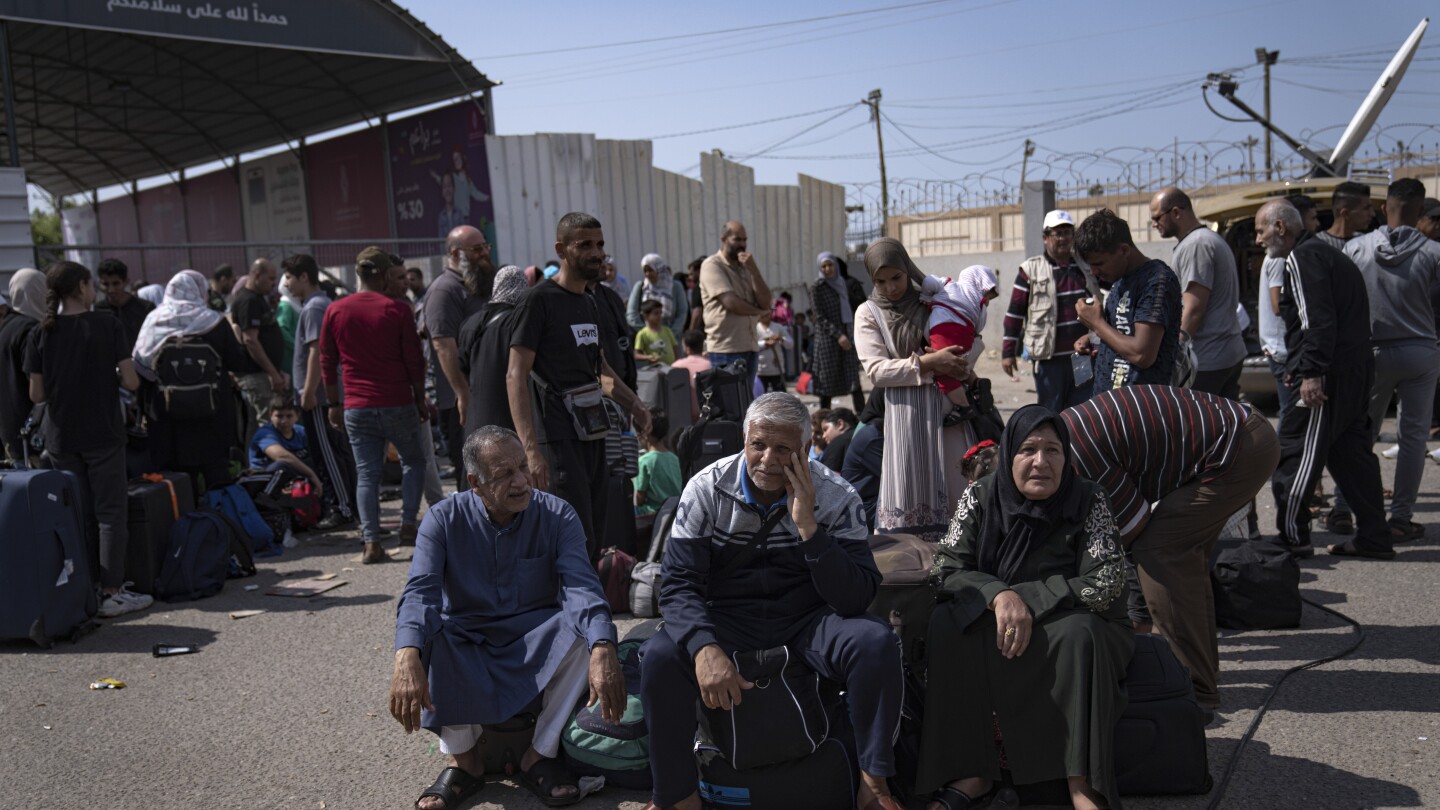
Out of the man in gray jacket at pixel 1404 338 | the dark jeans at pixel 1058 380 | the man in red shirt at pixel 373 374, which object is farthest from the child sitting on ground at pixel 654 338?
the man in gray jacket at pixel 1404 338

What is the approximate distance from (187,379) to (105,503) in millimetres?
1450

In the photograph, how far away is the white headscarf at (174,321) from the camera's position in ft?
26.1

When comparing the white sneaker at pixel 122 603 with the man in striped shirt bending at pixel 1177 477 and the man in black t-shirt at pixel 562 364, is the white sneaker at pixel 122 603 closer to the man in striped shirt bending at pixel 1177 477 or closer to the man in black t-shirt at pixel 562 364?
the man in black t-shirt at pixel 562 364

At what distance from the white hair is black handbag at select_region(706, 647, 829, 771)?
0.74m

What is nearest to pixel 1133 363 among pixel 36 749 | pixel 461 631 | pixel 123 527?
pixel 461 631

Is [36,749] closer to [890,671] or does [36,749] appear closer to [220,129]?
[890,671]

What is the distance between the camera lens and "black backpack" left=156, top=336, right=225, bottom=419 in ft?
25.3

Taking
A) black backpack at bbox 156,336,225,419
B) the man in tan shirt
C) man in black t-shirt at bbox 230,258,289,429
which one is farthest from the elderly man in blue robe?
man in black t-shirt at bbox 230,258,289,429

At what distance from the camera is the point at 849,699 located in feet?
12.0

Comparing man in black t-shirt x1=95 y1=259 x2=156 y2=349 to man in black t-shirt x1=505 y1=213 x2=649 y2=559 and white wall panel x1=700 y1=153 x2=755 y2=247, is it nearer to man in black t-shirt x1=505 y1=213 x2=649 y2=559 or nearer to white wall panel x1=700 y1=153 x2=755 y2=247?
man in black t-shirt x1=505 y1=213 x2=649 y2=559

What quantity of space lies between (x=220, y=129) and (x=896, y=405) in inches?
961

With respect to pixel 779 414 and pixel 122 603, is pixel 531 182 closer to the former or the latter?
pixel 122 603

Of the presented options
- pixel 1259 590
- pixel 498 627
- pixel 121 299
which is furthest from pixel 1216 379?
pixel 121 299

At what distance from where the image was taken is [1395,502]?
7047mm
